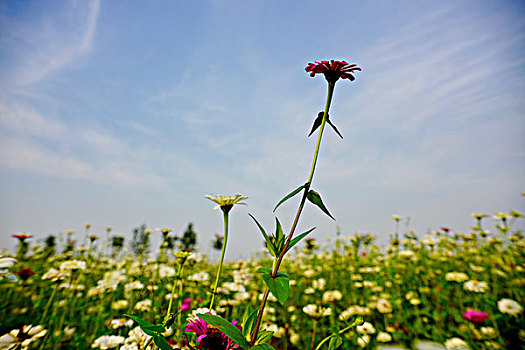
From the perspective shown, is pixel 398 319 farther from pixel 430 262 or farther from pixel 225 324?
pixel 225 324

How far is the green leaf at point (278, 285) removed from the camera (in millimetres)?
653

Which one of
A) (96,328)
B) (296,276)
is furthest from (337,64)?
(296,276)

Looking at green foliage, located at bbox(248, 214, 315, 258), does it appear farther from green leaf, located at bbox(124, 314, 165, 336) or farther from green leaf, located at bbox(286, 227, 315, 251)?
green leaf, located at bbox(124, 314, 165, 336)

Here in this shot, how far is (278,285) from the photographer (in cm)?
70

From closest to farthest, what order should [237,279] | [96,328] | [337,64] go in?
[337,64] < [96,328] < [237,279]

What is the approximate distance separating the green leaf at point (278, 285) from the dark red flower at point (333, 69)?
1.98 ft

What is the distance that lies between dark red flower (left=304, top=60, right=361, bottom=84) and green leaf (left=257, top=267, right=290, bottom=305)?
60cm

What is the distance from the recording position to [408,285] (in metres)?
3.43

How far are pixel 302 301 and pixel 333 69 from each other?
3.06 m

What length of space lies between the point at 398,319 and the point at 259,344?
2604mm

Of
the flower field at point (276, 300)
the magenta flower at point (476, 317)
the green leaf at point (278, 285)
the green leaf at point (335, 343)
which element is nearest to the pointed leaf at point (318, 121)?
the flower field at point (276, 300)

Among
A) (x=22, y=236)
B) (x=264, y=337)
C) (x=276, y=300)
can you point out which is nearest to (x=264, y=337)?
(x=264, y=337)

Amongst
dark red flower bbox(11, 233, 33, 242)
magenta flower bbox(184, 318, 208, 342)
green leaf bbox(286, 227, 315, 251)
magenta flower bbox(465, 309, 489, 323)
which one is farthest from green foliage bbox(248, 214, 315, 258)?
dark red flower bbox(11, 233, 33, 242)

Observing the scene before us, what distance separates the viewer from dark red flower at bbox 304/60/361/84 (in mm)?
822
